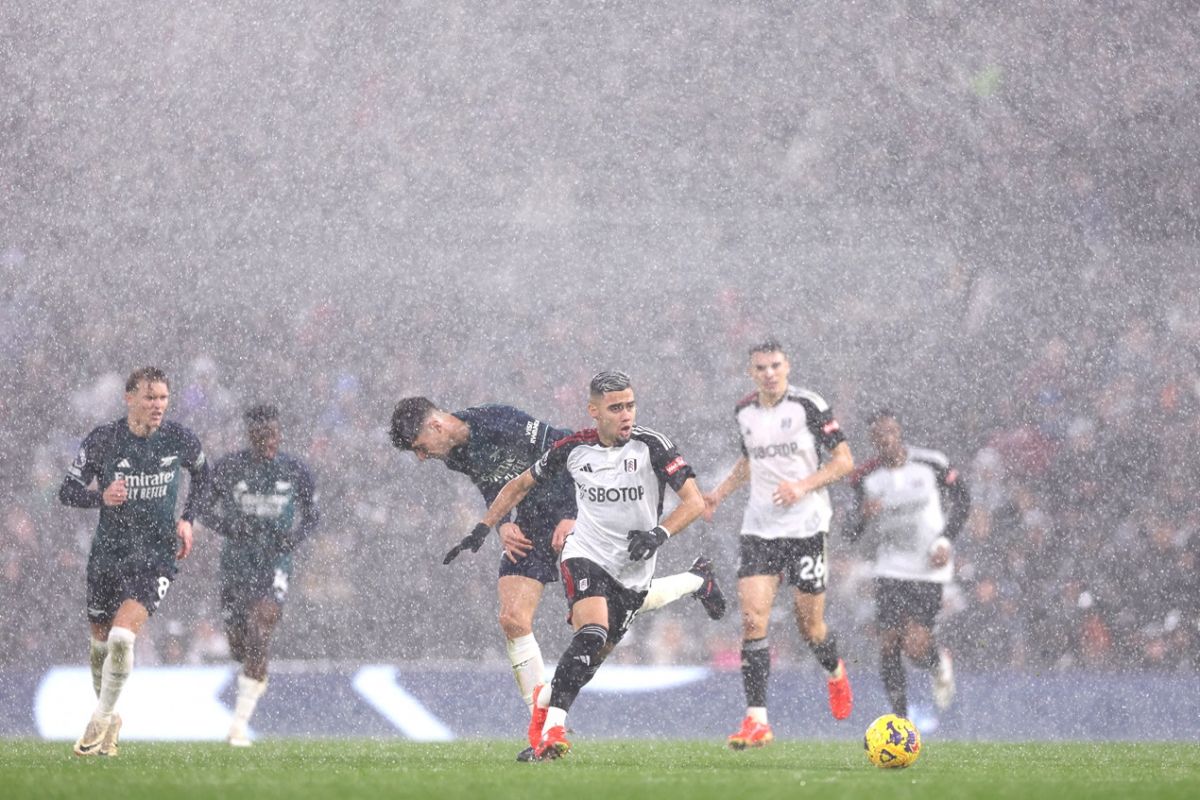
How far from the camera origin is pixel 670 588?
859cm

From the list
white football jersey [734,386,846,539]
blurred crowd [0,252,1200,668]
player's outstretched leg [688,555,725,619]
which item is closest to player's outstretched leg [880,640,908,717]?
white football jersey [734,386,846,539]

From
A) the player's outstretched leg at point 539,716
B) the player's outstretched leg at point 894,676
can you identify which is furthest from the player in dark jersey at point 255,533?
the player's outstretched leg at point 894,676

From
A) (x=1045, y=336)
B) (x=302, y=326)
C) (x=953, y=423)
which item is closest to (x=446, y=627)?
(x=302, y=326)

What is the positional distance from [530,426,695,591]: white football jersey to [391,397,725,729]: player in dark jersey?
0.48 meters

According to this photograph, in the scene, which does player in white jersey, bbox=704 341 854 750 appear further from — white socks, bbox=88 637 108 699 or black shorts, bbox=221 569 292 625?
white socks, bbox=88 637 108 699

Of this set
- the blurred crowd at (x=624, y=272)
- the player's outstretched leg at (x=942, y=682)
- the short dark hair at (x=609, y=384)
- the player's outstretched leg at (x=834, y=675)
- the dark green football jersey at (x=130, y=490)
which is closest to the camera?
the short dark hair at (x=609, y=384)

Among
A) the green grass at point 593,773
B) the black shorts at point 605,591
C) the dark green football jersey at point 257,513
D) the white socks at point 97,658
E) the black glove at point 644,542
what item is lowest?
the green grass at point 593,773

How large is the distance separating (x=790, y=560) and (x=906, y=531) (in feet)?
5.78

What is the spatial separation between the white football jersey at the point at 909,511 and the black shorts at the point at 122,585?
440 centimetres

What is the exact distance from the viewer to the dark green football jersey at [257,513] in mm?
9938

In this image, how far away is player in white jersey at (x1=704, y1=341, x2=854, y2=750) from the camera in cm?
891

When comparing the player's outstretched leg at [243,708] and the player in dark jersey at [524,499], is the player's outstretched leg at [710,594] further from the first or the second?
the player's outstretched leg at [243,708]

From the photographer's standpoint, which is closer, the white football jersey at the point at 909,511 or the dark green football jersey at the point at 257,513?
the dark green football jersey at the point at 257,513

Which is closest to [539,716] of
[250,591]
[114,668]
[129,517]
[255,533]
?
[114,668]
